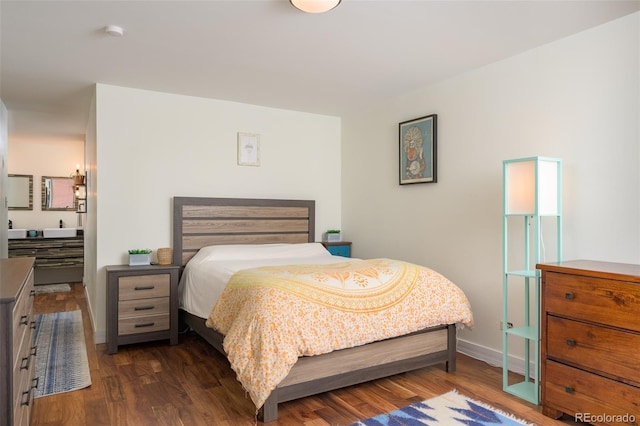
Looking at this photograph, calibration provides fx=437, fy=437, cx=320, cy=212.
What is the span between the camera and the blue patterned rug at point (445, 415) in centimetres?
247

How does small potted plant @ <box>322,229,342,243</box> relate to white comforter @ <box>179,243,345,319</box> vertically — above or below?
above

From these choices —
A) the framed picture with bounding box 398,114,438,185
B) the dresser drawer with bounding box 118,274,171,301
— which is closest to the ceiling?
the framed picture with bounding box 398,114,438,185

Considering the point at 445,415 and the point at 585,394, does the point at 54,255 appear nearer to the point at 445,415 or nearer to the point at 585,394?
the point at 445,415

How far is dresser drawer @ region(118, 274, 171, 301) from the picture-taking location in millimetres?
3838

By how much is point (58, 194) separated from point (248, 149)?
15.0 feet

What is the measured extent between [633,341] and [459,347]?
1.80 m

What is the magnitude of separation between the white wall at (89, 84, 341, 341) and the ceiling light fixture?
2415 millimetres

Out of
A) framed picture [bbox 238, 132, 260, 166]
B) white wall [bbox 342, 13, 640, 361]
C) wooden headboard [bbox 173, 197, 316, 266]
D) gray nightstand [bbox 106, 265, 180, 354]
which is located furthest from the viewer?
framed picture [bbox 238, 132, 260, 166]

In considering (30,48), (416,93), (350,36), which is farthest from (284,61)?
(30,48)

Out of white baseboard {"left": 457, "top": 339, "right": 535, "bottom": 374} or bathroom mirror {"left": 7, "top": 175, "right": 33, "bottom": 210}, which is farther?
bathroom mirror {"left": 7, "top": 175, "right": 33, "bottom": 210}

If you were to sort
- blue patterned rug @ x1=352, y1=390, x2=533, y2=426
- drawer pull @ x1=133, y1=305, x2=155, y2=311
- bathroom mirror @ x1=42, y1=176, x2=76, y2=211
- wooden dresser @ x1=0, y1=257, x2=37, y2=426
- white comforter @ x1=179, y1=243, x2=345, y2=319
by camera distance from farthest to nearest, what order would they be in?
bathroom mirror @ x1=42, y1=176, x2=76, y2=211 → drawer pull @ x1=133, y1=305, x2=155, y2=311 → white comforter @ x1=179, y1=243, x2=345, y2=319 → blue patterned rug @ x1=352, y1=390, x2=533, y2=426 → wooden dresser @ x1=0, y1=257, x2=37, y2=426

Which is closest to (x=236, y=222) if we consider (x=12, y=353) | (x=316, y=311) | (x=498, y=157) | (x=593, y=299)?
(x=316, y=311)

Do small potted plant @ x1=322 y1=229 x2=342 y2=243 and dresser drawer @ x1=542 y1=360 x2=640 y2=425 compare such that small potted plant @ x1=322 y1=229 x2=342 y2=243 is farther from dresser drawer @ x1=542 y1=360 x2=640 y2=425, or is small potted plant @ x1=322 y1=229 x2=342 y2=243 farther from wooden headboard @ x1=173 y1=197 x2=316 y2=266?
dresser drawer @ x1=542 y1=360 x2=640 y2=425

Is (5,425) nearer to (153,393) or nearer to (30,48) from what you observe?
(153,393)
